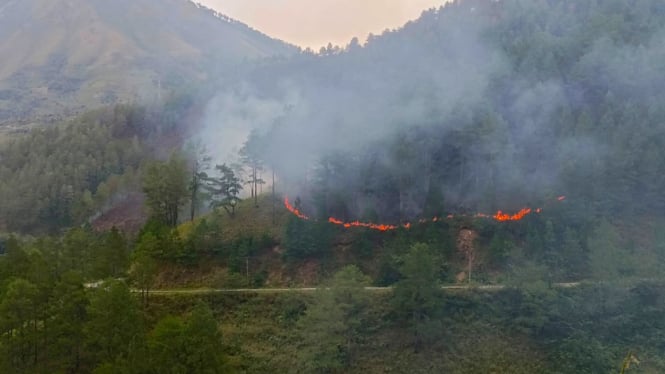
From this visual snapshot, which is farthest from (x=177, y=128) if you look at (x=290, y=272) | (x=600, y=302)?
(x=600, y=302)

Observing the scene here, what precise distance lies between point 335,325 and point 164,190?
1194 inches

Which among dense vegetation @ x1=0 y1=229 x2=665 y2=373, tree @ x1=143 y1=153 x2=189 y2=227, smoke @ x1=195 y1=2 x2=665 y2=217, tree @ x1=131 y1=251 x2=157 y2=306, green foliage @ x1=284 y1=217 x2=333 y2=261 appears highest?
smoke @ x1=195 y1=2 x2=665 y2=217

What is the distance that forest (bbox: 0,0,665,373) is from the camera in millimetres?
35062

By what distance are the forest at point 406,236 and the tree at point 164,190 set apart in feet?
0.78

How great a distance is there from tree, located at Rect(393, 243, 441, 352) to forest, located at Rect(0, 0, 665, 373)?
0.15m

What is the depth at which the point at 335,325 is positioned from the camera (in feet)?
114

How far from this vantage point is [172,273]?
48188mm

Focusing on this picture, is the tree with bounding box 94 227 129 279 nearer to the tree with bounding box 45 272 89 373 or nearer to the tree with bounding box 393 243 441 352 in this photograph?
the tree with bounding box 45 272 89 373

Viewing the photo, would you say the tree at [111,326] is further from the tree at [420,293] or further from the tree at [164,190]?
the tree at [164,190]

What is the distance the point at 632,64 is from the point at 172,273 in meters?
59.1

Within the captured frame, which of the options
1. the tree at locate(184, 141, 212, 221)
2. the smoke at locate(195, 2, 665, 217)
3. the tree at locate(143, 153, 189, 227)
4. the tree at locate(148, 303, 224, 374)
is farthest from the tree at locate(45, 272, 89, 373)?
the smoke at locate(195, 2, 665, 217)

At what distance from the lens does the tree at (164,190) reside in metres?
57.4

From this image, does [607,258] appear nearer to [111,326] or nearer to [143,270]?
[143,270]

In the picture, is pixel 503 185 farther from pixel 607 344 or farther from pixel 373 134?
pixel 607 344
